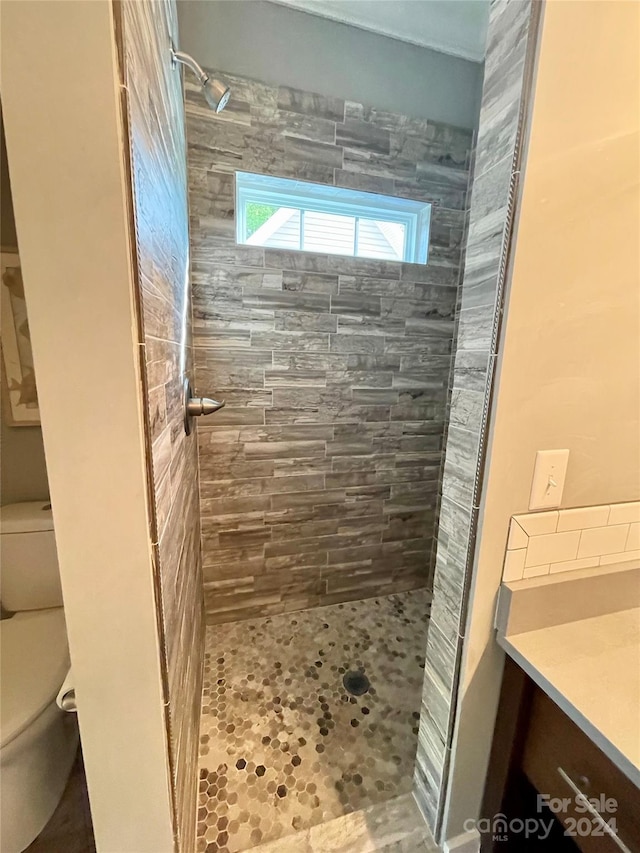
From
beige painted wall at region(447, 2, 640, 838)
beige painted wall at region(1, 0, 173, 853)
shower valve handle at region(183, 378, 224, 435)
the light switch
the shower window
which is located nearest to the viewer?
beige painted wall at region(1, 0, 173, 853)

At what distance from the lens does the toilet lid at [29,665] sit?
102 centimetres

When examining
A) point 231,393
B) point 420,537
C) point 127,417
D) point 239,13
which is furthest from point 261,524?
point 239,13

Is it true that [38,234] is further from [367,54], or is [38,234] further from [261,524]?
[367,54]

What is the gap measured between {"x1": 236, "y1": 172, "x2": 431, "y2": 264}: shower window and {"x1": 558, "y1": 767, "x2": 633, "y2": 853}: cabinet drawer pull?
6.30ft

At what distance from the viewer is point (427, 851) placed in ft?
3.62

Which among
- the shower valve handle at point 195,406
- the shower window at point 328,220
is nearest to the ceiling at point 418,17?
the shower window at point 328,220

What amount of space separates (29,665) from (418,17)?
2845mm

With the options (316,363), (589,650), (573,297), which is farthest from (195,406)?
(589,650)

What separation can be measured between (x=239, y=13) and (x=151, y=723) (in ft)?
7.70

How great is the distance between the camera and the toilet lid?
1016mm

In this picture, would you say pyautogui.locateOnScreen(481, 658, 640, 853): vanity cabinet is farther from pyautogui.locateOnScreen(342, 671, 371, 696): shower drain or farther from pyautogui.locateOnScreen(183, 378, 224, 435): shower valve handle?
pyautogui.locateOnScreen(183, 378, 224, 435): shower valve handle

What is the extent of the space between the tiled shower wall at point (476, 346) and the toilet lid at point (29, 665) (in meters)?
1.11

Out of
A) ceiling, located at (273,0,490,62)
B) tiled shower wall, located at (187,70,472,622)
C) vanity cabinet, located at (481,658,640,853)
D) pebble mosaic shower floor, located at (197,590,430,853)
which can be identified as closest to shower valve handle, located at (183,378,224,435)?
tiled shower wall, located at (187,70,472,622)

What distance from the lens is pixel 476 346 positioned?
852 millimetres
